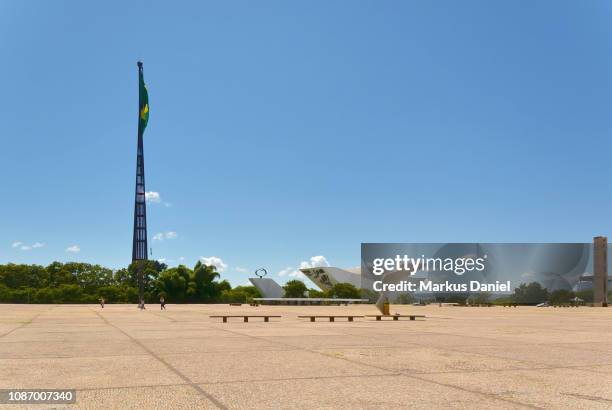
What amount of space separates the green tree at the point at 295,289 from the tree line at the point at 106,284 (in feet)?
103

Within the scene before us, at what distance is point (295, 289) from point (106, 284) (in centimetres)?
4467

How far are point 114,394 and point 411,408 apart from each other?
4.12m

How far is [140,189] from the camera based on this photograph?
79.4 metres

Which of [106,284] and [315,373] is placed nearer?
[315,373]

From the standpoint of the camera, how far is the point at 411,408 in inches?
290

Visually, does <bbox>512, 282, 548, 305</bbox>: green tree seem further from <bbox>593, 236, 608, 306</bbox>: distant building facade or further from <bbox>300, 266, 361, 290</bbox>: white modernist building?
<bbox>300, 266, 361, 290</bbox>: white modernist building

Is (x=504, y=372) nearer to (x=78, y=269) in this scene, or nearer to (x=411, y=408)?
(x=411, y=408)

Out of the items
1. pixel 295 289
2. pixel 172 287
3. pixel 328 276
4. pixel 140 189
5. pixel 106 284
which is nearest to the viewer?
pixel 140 189

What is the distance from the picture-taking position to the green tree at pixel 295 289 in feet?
459

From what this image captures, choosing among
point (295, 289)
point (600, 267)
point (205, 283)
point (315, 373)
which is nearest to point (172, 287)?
point (205, 283)

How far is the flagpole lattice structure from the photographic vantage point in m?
72.4

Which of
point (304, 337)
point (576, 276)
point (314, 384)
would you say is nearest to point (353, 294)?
point (576, 276)

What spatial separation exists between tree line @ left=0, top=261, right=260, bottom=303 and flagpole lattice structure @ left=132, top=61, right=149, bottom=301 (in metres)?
3.06

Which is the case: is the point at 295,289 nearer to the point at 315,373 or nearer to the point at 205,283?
the point at 205,283
